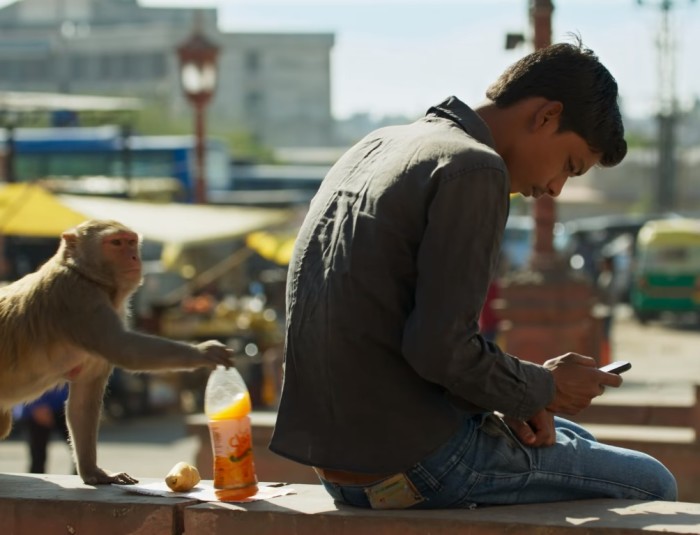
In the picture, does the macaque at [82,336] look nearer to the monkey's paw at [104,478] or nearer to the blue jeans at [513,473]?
the monkey's paw at [104,478]

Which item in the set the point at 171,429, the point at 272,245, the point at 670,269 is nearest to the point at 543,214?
the point at 171,429

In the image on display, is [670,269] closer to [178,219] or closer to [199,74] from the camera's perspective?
[199,74]

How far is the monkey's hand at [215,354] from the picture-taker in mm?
4082

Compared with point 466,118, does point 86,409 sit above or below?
below

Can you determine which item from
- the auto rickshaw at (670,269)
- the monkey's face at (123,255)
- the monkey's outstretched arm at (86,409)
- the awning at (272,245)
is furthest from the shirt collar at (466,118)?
the auto rickshaw at (670,269)

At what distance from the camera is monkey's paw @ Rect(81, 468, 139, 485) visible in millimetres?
4422

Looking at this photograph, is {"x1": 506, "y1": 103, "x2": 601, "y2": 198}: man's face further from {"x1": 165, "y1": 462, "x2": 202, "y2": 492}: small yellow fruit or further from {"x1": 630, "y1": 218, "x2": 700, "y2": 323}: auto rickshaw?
{"x1": 630, "y1": 218, "x2": 700, "y2": 323}: auto rickshaw

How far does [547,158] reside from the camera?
372cm

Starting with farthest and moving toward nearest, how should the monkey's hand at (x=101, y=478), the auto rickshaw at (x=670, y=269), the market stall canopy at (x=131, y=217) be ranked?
the auto rickshaw at (x=670, y=269) → the market stall canopy at (x=131, y=217) → the monkey's hand at (x=101, y=478)

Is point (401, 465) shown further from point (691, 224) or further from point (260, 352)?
point (691, 224)

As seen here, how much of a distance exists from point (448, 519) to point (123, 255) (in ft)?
4.93

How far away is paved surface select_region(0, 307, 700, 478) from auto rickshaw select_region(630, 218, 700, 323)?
3812 millimetres

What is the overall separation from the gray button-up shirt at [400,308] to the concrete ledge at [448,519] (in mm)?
153

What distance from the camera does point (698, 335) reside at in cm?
2800
